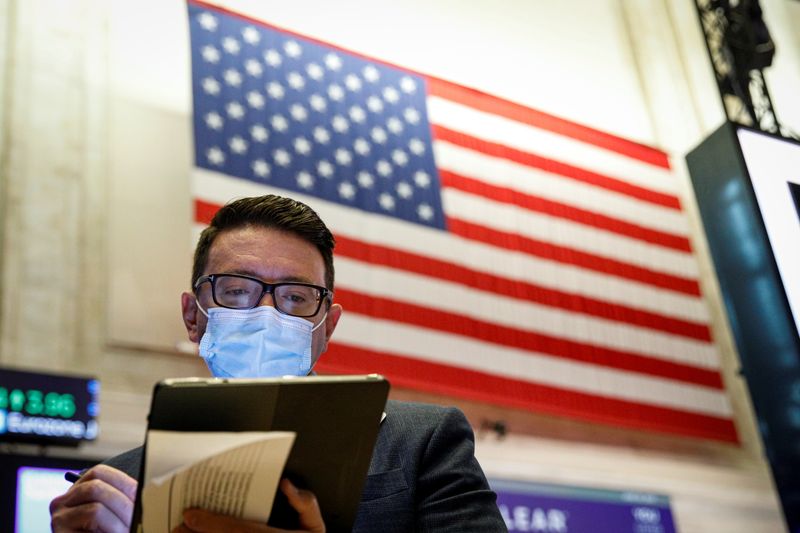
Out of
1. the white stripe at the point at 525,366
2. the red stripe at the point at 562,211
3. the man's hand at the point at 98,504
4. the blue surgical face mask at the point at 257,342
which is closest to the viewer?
the man's hand at the point at 98,504

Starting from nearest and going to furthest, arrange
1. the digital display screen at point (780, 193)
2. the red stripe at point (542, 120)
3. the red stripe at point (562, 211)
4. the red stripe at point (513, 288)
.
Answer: the digital display screen at point (780, 193), the red stripe at point (513, 288), the red stripe at point (562, 211), the red stripe at point (542, 120)

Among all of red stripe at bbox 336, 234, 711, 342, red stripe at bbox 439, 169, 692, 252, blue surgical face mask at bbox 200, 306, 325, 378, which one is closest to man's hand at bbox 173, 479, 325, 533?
blue surgical face mask at bbox 200, 306, 325, 378

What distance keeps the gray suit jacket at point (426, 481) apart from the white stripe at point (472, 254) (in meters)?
6.15

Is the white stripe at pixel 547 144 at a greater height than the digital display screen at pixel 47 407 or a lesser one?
greater

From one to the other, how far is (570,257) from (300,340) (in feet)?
26.1

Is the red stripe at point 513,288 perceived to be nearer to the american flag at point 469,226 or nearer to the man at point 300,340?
the american flag at point 469,226

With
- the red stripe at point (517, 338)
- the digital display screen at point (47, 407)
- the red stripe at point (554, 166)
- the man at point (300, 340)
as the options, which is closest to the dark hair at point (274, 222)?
the man at point (300, 340)

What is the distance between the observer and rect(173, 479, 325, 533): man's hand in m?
1.67

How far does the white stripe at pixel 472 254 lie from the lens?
27.6 ft

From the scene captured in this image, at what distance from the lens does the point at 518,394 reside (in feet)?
30.5

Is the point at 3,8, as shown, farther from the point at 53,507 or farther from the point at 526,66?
the point at 53,507

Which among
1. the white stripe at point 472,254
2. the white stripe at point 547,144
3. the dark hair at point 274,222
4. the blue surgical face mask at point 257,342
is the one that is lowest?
the blue surgical face mask at point 257,342

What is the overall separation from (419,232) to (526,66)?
3003 millimetres

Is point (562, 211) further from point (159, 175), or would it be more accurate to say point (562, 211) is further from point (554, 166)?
point (159, 175)
